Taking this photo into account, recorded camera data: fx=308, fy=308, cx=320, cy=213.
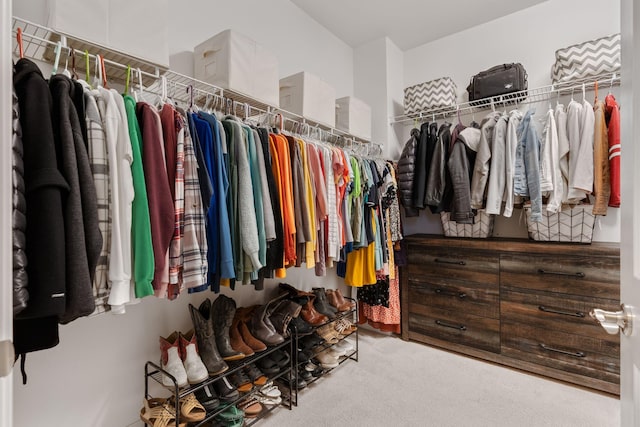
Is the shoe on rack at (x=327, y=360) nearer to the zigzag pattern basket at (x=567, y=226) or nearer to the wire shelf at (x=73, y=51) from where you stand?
the zigzag pattern basket at (x=567, y=226)

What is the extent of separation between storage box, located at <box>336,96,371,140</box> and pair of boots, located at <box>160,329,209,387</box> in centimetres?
182

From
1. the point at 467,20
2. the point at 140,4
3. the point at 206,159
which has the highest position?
the point at 467,20

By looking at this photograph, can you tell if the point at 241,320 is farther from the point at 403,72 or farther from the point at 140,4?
the point at 403,72

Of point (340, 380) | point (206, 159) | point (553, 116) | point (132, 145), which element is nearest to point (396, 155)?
point (553, 116)

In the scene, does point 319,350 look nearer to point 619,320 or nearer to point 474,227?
point 474,227

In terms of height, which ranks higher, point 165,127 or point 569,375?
point 165,127

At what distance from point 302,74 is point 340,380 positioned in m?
2.04

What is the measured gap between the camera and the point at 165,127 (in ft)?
3.65

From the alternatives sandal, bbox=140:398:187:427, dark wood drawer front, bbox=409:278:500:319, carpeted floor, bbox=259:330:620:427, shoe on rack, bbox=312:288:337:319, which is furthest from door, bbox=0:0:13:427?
dark wood drawer front, bbox=409:278:500:319

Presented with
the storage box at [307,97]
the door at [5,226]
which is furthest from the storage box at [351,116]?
the door at [5,226]

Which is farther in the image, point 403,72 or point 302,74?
point 403,72

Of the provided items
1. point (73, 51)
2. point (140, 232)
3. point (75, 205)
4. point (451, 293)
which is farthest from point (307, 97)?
point (451, 293)

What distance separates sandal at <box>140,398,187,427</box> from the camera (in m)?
1.34

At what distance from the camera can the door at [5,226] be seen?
1.30 ft
